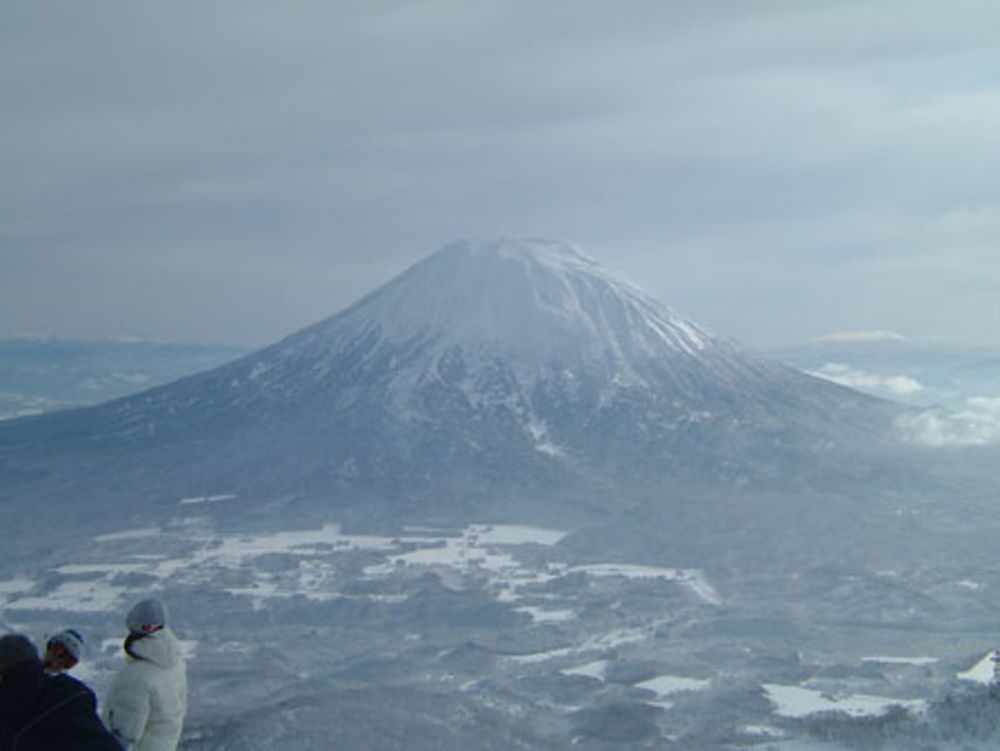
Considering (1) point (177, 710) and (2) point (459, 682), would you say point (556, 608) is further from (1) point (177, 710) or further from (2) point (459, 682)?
(1) point (177, 710)

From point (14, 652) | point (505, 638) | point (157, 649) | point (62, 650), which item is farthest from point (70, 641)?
point (505, 638)

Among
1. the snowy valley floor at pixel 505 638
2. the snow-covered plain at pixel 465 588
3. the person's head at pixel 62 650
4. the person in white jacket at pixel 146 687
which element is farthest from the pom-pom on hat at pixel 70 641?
the snow-covered plain at pixel 465 588

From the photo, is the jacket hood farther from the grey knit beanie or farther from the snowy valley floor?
the snowy valley floor

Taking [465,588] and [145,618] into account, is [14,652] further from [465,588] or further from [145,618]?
[465,588]

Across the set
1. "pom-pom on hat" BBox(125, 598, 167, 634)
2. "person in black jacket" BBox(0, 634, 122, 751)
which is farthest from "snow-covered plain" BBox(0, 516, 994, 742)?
"person in black jacket" BBox(0, 634, 122, 751)

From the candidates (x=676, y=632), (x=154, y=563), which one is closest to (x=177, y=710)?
(x=676, y=632)
